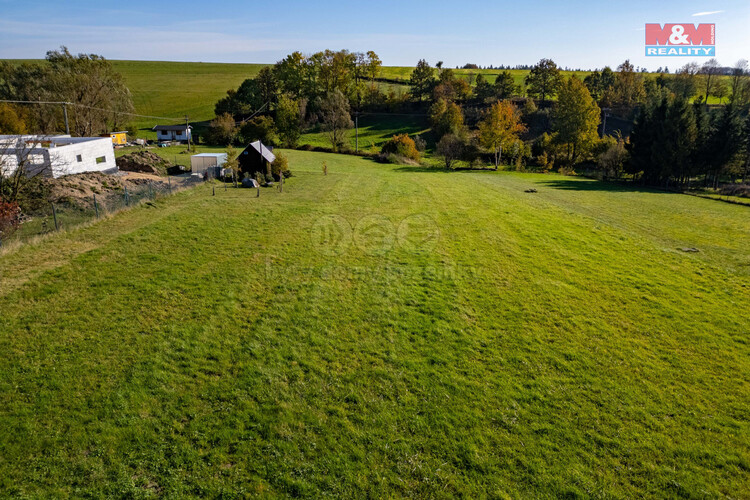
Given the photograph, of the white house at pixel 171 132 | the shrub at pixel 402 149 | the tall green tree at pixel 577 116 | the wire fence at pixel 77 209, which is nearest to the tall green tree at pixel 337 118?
the shrub at pixel 402 149

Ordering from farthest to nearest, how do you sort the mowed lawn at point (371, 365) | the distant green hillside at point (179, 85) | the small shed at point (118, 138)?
the distant green hillside at point (179, 85) → the small shed at point (118, 138) → the mowed lawn at point (371, 365)

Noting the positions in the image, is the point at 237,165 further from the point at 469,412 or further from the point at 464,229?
the point at 469,412

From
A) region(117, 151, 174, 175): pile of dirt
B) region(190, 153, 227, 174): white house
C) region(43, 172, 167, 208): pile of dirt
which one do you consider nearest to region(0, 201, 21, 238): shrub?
region(43, 172, 167, 208): pile of dirt

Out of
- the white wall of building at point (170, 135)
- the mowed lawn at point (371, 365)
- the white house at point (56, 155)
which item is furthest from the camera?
the white wall of building at point (170, 135)

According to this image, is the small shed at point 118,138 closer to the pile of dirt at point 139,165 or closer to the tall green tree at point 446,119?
the pile of dirt at point 139,165

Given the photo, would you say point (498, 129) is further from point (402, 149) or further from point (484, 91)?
point (484, 91)

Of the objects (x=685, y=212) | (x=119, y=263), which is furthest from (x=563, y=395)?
(x=685, y=212)
